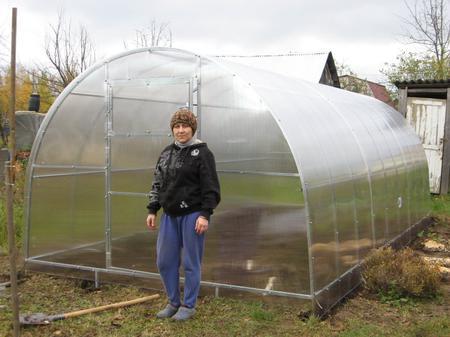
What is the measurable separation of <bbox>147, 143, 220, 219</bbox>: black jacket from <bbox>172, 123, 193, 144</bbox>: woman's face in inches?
3.4

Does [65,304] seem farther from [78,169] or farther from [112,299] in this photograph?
[78,169]

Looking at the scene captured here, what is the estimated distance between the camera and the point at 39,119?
1430 centimetres

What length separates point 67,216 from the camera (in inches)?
261

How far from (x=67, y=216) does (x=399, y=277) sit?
3997mm

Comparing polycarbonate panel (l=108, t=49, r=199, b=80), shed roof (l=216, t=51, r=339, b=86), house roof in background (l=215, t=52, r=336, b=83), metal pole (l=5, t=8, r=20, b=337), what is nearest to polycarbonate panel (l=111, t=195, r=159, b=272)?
polycarbonate panel (l=108, t=49, r=199, b=80)

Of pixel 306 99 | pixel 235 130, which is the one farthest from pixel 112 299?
pixel 306 99

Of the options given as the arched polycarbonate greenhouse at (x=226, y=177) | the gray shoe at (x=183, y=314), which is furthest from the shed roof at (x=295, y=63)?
the gray shoe at (x=183, y=314)

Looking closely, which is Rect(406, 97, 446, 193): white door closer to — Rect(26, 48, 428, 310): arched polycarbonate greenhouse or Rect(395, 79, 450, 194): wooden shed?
Rect(395, 79, 450, 194): wooden shed

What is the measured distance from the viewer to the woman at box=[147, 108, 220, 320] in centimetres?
463

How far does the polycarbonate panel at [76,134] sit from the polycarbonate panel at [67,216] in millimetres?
176

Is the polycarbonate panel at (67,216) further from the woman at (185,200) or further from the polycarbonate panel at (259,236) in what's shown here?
the woman at (185,200)

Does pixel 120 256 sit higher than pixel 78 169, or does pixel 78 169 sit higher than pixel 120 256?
pixel 78 169

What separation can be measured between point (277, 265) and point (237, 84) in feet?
6.22

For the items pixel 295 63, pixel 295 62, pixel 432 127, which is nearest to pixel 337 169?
pixel 432 127
